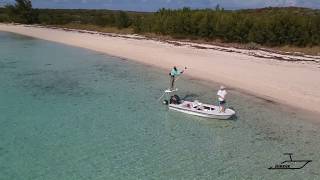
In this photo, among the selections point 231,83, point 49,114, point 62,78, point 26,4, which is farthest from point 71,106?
point 26,4

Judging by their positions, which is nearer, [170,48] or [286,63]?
[286,63]

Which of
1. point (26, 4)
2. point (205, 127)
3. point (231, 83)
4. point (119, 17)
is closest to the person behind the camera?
point (205, 127)

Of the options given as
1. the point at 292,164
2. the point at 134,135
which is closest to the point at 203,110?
the point at 134,135

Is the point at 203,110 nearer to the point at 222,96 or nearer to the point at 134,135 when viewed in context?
the point at 222,96

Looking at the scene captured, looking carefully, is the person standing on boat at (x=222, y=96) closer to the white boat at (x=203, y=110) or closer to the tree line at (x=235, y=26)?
the white boat at (x=203, y=110)

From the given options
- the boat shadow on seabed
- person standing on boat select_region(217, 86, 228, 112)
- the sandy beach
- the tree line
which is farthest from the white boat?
the tree line

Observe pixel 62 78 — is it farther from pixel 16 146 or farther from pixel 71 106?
pixel 16 146

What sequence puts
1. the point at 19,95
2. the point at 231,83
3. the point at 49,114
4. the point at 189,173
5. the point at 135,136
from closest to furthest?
the point at 189,173
the point at 135,136
the point at 49,114
the point at 19,95
the point at 231,83

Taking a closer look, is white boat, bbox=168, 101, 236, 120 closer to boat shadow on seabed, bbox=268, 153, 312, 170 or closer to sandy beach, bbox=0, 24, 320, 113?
sandy beach, bbox=0, 24, 320, 113
